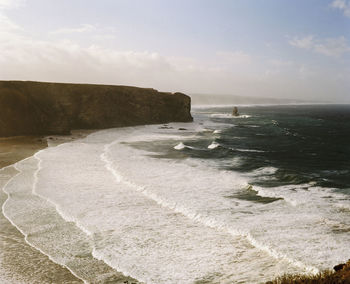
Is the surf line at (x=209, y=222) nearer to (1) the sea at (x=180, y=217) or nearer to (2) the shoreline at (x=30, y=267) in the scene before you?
(1) the sea at (x=180, y=217)

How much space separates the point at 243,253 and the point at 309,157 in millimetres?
21198

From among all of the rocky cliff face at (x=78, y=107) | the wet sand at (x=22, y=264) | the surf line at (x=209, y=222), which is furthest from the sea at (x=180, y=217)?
the rocky cliff face at (x=78, y=107)

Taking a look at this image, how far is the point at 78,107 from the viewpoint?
5184cm

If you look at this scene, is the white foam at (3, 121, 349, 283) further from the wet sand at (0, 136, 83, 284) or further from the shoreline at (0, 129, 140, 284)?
the wet sand at (0, 136, 83, 284)

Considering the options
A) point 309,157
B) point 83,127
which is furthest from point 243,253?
point 83,127

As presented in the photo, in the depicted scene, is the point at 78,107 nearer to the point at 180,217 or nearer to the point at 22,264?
the point at 180,217

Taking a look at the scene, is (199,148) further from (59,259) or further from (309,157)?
(59,259)

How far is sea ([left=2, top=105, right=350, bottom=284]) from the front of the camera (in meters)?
8.37

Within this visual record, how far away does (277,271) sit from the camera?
25.8 ft

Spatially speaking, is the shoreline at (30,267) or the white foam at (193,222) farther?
the white foam at (193,222)

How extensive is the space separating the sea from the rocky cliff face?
2022 cm

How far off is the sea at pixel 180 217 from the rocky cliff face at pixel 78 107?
20.2 metres

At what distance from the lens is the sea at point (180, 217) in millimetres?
8367

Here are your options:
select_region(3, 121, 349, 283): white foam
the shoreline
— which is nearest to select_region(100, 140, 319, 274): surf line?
select_region(3, 121, 349, 283): white foam
